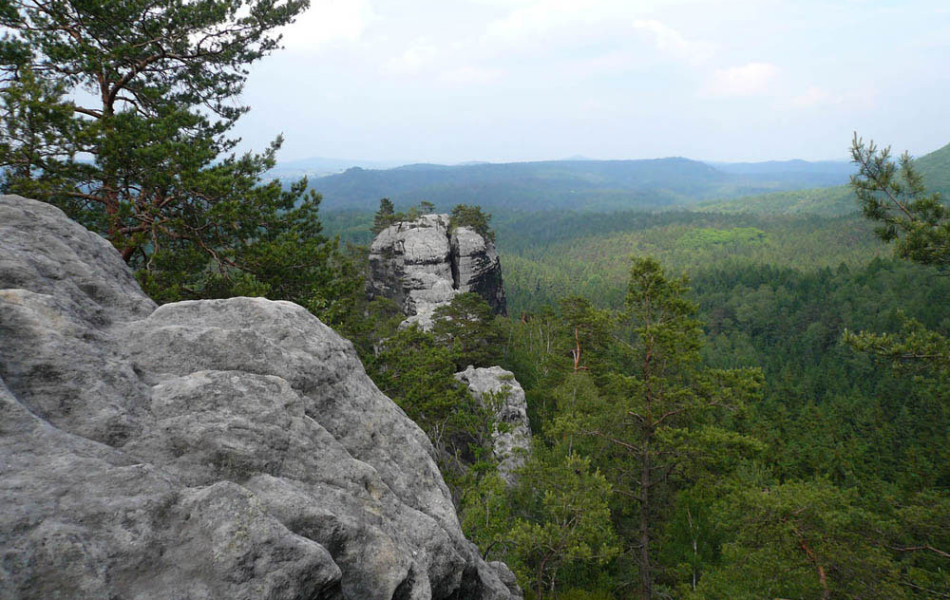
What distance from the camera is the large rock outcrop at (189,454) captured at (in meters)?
2.95

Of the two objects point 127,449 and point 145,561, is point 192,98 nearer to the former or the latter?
point 127,449

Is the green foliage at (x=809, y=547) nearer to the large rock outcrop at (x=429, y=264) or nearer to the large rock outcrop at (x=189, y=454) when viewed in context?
the large rock outcrop at (x=189, y=454)

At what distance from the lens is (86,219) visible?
11078mm

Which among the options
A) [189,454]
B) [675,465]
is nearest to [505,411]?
[675,465]

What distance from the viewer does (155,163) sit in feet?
36.1

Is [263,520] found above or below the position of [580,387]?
above

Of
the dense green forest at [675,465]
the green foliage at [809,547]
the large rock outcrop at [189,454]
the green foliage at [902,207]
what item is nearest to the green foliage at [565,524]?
the dense green forest at [675,465]

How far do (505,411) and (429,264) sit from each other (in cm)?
2844

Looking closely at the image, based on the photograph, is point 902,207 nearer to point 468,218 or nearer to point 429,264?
point 429,264

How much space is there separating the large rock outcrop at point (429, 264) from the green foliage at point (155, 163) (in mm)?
33575

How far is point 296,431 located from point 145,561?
1883 millimetres

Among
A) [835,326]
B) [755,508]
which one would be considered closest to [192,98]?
[755,508]

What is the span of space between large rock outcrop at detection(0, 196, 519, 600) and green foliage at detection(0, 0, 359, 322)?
556 cm

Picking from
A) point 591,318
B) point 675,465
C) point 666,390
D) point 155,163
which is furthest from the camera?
point 591,318
